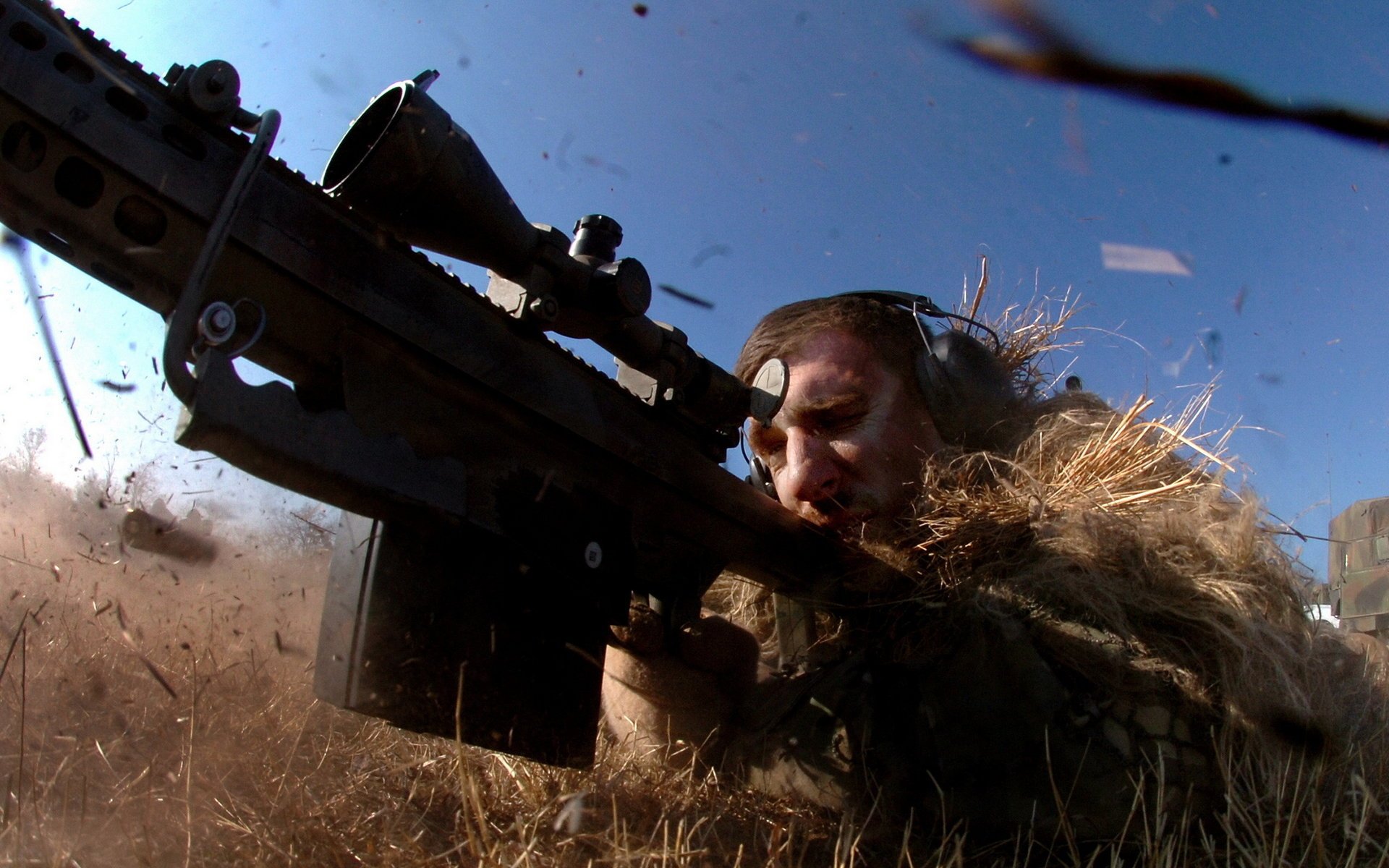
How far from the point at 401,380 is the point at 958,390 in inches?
90.8

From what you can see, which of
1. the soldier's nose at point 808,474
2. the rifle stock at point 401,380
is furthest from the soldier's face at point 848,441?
the rifle stock at point 401,380

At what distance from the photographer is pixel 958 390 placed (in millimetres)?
3516

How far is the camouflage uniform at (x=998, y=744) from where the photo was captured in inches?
89.0

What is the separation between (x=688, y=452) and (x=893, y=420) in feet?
3.69

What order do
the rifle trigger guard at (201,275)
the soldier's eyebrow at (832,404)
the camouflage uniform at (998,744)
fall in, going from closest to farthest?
the rifle trigger guard at (201,275) → the camouflage uniform at (998,744) → the soldier's eyebrow at (832,404)

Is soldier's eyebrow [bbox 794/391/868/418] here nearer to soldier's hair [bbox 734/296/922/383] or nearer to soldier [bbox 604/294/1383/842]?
soldier [bbox 604/294/1383/842]

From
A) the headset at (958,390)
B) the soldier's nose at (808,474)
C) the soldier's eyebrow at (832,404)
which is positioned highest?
the headset at (958,390)

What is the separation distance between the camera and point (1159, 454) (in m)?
3.10

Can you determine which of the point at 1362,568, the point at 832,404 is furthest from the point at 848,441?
the point at 1362,568

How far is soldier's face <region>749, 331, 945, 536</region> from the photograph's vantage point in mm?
3354

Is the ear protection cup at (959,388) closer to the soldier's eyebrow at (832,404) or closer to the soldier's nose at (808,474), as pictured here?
the soldier's eyebrow at (832,404)

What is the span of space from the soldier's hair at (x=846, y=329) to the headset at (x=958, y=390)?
0.31ft

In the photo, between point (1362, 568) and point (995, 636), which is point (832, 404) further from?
point (1362, 568)

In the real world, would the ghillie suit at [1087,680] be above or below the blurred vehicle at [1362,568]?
below
